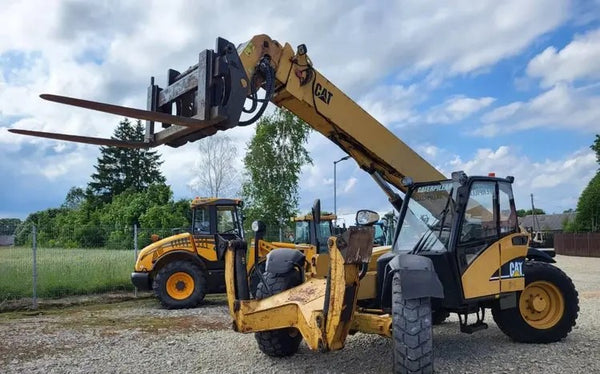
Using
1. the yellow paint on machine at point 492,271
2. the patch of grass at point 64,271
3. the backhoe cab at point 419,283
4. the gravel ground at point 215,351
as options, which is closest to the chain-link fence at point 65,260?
the patch of grass at point 64,271

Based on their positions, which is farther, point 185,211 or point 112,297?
point 185,211

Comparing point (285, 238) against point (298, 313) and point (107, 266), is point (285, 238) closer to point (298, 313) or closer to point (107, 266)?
point (107, 266)

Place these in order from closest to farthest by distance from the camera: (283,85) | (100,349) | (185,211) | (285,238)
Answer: (283,85), (100,349), (285,238), (185,211)

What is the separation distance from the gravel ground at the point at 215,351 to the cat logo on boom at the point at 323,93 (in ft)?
10.9

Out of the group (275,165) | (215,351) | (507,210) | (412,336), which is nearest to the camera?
(412,336)

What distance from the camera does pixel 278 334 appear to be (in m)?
7.02

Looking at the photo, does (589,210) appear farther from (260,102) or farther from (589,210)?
(260,102)

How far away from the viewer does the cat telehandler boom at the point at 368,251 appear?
544 cm

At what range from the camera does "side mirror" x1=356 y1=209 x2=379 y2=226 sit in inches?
231

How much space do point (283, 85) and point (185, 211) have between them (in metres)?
34.9

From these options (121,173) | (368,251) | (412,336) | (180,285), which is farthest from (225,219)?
(121,173)

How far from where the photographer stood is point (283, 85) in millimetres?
6945

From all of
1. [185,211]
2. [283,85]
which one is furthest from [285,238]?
[185,211]

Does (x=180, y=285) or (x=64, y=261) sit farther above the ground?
(x=64, y=261)
